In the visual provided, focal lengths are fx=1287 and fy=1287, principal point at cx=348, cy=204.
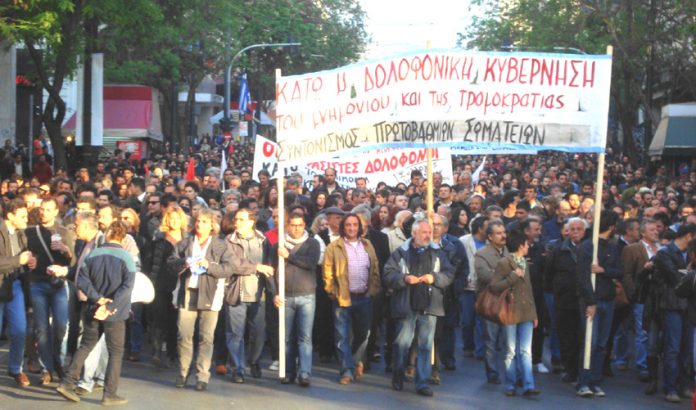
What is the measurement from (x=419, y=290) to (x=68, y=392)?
321cm

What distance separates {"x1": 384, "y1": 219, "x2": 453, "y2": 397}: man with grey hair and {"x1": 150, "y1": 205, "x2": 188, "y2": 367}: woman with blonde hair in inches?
82.5

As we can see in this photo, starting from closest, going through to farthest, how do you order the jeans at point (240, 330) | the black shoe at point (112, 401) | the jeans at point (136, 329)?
the black shoe at point (112, 401) < the jeans at point (240, 330) < the jeans at point (136, 329)

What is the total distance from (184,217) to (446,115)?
2.69 m

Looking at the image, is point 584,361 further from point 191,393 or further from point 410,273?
point 191,393

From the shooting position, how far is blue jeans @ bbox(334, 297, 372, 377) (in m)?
12.3

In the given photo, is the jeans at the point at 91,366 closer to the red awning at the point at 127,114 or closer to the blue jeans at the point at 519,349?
the blue jeans at the point at 519,349

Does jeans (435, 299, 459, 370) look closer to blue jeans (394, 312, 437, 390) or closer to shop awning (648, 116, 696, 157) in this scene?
blue jeans (394, 312, 437, 390)

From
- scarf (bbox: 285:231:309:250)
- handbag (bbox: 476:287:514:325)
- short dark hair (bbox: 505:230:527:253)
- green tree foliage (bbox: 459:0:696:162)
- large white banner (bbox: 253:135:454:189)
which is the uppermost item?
green tree foliage (bbox: 459:0:696:162)

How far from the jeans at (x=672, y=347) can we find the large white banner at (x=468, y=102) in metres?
1.70

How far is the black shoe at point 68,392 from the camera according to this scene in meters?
10.8

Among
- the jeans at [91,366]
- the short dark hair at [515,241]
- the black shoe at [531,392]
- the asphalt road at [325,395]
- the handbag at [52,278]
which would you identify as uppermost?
the short dark hair at [515,241]

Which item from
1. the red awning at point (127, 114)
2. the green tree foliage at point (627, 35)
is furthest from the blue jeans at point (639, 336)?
the red awning at point (127, 114)

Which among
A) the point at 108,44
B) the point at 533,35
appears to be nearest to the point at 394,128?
the point at 108,44

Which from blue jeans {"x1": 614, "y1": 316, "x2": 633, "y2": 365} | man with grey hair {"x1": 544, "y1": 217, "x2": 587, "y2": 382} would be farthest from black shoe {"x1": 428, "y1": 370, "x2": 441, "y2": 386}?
blue jeans {"x1": 614, "y1": 316, "x2": 633, "y2": 365}
